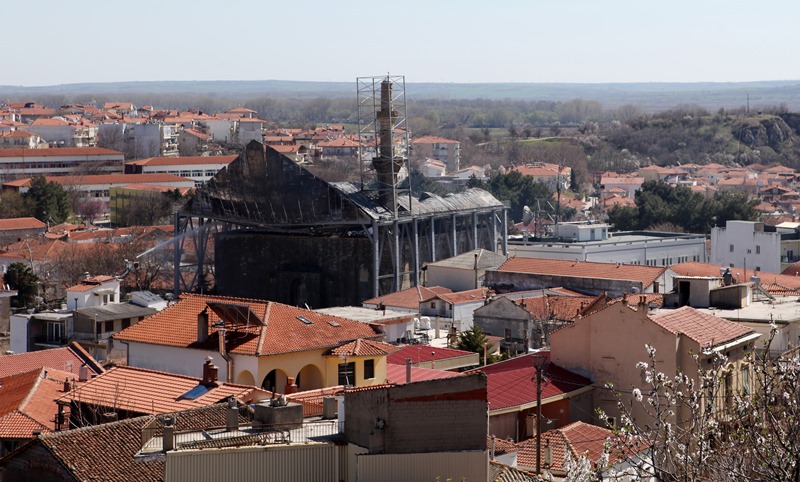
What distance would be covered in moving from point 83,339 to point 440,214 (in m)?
18.3

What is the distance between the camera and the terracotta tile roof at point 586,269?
1529 inches

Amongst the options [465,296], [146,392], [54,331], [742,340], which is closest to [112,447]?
[146,392]

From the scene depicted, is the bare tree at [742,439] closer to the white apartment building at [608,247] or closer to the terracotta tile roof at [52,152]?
the white apartment building at [608,247]

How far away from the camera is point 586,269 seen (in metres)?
40.0

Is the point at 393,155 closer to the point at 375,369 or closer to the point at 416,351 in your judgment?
the point at 416,351

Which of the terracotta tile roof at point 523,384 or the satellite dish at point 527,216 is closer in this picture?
the terracotta tile roof at point 523,384

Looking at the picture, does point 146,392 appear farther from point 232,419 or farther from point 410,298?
point 410,298

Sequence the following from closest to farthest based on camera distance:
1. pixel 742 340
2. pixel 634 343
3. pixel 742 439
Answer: pixel 742 439 → pixel 634 343 → pixel 742 340

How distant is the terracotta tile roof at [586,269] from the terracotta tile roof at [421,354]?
41.4 feet

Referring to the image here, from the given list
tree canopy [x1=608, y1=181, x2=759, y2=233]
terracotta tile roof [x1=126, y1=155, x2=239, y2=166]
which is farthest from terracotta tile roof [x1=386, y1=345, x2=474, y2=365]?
terracotta tile roof [x1=126, y1=155, x2=239, y2=166]

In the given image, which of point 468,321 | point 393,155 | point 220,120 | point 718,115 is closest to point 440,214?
point 393,155

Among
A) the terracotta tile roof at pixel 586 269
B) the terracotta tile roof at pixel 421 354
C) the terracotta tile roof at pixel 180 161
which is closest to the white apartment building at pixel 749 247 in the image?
the terracotta tile roof at pixel 586 269

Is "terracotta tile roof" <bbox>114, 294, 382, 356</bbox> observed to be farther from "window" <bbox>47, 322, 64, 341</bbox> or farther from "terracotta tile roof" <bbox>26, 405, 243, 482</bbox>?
Answer: "window" <bbox>47, 322, 64, 341</bbox>

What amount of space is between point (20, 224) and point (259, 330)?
1947 inches
